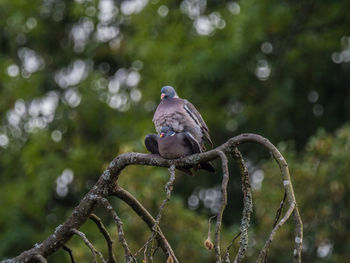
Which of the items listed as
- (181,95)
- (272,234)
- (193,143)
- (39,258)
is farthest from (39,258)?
(181,95)

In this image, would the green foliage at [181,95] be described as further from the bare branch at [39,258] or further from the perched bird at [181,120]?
the bare branch at [39,258]

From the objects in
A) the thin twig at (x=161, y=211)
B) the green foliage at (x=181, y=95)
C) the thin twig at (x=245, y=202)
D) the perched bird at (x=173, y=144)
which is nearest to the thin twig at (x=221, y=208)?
the thin twig at (x=245, y=202)

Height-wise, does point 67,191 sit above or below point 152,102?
below

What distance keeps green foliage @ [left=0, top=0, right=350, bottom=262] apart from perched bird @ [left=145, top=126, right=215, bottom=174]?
12.4 ft

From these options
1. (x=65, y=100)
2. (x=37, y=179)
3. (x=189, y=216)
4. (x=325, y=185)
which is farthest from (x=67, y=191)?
(x=325, y=185)

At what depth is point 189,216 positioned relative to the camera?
8.24 m

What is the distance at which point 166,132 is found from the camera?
404 centimetres

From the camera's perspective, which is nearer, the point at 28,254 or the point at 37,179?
the point at 28,254

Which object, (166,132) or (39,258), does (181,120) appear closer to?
(166,132)

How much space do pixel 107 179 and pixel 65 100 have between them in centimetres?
1026

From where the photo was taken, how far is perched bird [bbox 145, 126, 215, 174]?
12.2ft

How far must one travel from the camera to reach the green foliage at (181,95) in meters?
8.07

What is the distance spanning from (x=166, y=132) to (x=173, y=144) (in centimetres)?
27

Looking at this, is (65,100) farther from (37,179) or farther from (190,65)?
(190,65)
